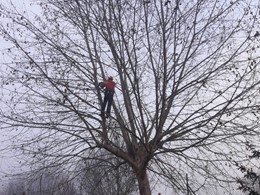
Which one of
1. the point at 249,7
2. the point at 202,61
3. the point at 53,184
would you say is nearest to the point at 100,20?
the point at 202,61

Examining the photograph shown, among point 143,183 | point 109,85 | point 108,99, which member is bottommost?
point 143,183

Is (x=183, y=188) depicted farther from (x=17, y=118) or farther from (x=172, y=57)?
(x=17, y=118)

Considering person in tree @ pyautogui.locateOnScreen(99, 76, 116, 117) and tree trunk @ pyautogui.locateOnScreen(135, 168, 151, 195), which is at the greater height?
person in tree @ pyautogui.locateOnScreen(99, 76, 116, 117)

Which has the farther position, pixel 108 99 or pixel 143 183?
pixel 108 99

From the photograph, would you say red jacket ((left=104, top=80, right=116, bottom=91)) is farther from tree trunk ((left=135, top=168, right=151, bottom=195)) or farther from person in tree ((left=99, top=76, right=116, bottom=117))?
tree trunk ((left=135, top=168, right=151, bottom=195))

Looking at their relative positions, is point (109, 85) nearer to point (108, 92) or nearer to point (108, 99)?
point (108, 92)

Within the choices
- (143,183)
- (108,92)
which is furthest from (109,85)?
(143,183)

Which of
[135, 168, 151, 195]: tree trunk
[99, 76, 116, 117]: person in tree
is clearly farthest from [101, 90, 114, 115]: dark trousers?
[135, 168, 151, 195]: tree trunk

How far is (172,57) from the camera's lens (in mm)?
8438

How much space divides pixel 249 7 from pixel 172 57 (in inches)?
80.6

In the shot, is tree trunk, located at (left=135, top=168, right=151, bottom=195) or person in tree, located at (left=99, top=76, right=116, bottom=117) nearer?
tree trunk, located at (left=135, top=168, right=151, bottom=195)

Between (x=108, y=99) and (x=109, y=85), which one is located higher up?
(x=109, y=85)

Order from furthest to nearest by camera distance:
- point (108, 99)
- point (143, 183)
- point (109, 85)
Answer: point (108, 99) → point (109, 85) → point (143, 183)

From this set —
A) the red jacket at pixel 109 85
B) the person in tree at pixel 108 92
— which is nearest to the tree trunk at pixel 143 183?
the person in tree at pixel 108 92
